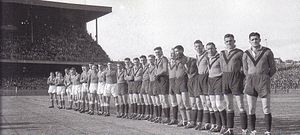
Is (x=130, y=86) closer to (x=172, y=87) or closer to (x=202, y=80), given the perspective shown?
(x=172, y=87)

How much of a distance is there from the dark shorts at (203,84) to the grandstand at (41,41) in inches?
1320

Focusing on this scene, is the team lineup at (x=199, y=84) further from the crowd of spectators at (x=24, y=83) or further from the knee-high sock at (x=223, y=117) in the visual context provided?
the crowd of spectators at (x=24, y=83)

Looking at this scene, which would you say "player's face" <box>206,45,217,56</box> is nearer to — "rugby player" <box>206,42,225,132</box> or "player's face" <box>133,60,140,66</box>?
"rugby player" <box>206,42,225,132</box>

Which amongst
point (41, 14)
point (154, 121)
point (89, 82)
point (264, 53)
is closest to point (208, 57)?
point (264, 53)

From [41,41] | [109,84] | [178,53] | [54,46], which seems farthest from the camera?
[41,41]

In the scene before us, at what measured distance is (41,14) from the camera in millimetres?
44750

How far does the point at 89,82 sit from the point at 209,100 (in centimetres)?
695

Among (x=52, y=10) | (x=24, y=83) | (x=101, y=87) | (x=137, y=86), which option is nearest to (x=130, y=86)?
(x=137, y=86)

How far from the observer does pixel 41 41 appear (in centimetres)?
4416

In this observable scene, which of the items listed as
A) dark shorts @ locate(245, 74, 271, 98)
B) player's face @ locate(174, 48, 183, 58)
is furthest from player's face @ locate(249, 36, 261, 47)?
player's face @ locate(174, 48, 183, 58)

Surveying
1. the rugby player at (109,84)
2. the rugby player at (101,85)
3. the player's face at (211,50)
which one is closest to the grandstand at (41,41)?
the rugby player at (101,85)

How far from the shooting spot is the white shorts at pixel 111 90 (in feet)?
39.1

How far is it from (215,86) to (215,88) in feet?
0.14

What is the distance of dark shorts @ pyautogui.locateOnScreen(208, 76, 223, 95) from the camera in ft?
24.1
